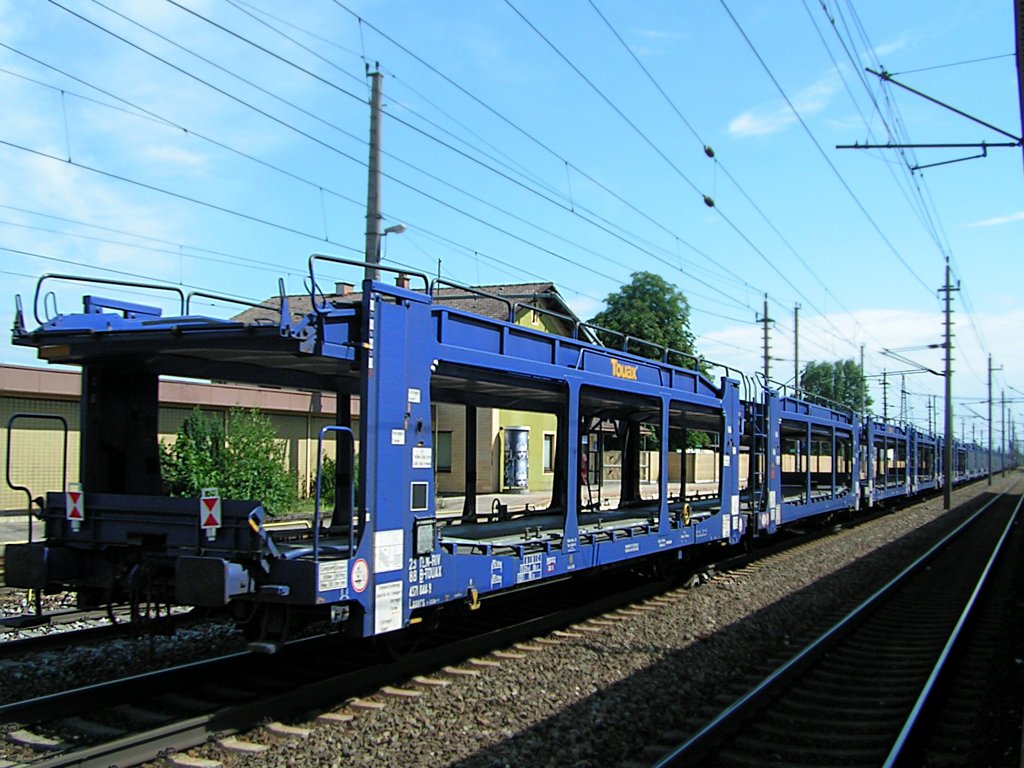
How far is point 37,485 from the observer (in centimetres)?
2044

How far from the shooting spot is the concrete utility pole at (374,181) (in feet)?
47.5

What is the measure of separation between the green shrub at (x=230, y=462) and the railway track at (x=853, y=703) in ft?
39.8

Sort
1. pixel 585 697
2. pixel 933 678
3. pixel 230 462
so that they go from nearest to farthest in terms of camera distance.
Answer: pixel 585 697 < pixel 933 678 < pixel 230 462

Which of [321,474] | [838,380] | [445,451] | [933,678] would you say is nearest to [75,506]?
[321,474]

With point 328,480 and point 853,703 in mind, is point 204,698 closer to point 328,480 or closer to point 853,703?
point 853,703

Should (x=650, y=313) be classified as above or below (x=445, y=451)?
above

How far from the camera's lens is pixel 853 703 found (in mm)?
6902

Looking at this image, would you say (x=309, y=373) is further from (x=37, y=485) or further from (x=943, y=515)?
(x=943, y=515)

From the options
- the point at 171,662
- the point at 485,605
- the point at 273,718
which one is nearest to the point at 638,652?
the point at 485,605

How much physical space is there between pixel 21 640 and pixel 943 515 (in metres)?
27.7

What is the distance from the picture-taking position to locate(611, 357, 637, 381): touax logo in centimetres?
971

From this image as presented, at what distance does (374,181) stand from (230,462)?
7.15 metres

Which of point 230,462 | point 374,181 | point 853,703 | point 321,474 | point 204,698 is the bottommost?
point 853,703

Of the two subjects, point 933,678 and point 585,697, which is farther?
point 933,678
